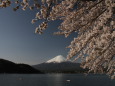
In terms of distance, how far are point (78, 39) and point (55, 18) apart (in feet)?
3.35

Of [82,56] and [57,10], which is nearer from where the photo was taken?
[57,10]

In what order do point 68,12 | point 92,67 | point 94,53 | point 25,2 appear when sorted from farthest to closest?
point 92,67 < point 68,12 < point 94,53 < point 25,2

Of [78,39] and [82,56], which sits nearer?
[78,39]

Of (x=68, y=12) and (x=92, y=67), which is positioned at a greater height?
(x=68, y=12)

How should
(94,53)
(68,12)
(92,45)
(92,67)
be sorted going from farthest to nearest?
(92,67), (68,12), (92,45), (94,53)

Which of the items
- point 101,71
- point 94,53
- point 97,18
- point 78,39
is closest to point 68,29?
point 78,39

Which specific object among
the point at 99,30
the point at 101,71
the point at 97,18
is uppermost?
the point at 97,18

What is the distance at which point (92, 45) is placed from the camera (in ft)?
23.2

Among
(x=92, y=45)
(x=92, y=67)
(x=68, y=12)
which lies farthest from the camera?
(x=92, y=67)

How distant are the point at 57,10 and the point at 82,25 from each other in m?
0.94

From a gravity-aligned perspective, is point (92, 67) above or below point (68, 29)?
below

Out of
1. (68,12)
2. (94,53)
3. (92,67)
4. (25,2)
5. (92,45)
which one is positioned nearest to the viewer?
(25,2)

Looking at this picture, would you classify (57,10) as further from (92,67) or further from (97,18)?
(92,67)

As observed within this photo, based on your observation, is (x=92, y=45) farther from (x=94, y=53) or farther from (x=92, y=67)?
(x=92, y=67)
